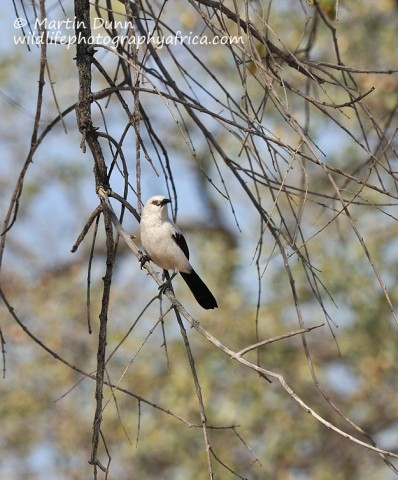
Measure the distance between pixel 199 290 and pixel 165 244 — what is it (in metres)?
0.38

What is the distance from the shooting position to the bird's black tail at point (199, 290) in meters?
4.00

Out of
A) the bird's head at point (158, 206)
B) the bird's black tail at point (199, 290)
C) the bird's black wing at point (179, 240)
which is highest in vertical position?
the bird's head at point (158, 206)

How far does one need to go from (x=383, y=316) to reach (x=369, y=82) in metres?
2.05

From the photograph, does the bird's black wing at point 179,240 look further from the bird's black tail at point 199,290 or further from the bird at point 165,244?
the bird's black tail at point 199,290

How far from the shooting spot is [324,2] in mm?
3670

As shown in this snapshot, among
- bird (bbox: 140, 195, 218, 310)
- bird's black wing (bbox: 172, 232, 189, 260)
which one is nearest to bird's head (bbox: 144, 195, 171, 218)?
bird (bbox: 140, 195, 218, 310)

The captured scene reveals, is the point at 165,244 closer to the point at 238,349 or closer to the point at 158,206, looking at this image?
the point at 158,206

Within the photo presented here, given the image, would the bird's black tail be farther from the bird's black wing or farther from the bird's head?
the bird's head

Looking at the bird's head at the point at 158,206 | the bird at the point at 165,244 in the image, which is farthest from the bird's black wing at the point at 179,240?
the bird's head at the point at 158,206

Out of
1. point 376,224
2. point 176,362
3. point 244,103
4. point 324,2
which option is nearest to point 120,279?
point 176,362

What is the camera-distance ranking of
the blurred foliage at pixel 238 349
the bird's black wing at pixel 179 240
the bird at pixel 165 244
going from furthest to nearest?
the blurred foliage at pixel 238 349, the bird's black wing at pixel 179 240, the bird at pixel 165 244

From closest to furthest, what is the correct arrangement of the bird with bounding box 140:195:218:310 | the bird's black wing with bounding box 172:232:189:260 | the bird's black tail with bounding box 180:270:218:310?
the bird with bounding box 140:195:218:310
the bird's black wing with bounding box 172:232:189:260
the bird's black tail with bounding box 180:270:218:310

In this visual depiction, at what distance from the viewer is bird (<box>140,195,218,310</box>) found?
12.1 feet

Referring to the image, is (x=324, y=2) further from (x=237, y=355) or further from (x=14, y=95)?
(x=14, y=95)
